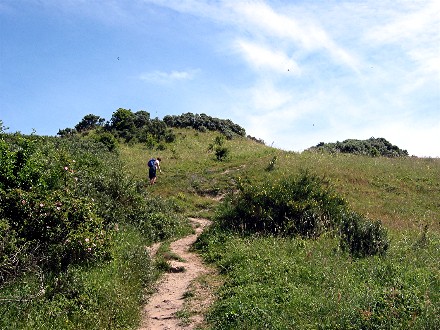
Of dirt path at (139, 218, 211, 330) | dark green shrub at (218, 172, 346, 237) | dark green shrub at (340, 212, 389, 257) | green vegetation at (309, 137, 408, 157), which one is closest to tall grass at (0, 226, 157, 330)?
dirt path at (139, 218, 211, 330)

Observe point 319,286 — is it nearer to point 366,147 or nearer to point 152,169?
point 152,169

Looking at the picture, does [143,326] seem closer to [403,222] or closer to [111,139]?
[403,222]

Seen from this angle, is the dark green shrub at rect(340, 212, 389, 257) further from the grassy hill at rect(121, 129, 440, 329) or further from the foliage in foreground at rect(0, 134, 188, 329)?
the foliage in foreground at rect(0, 134, 188, 329)

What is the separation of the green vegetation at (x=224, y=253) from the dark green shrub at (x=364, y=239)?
3 centimetres

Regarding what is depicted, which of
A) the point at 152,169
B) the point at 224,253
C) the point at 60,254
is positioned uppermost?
the point at 152,169

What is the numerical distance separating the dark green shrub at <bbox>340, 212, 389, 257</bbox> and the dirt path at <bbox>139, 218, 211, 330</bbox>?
11.2 ft

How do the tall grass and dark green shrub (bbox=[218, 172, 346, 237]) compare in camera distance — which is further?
dark green shrub (bbox=[218, 172, 346, 237])

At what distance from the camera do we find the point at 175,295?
27.4 ft

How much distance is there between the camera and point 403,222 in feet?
48.3

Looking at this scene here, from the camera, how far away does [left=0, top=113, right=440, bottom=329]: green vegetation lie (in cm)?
655

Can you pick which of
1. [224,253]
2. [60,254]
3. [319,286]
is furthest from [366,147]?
[60,254]

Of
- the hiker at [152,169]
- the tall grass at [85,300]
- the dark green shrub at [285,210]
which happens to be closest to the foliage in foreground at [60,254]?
the tall grass at [85,300]

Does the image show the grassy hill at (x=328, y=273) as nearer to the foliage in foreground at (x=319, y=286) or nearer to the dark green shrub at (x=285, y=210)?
the foliage in foreground at (x=319, y=286)

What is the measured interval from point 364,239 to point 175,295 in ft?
15.4
